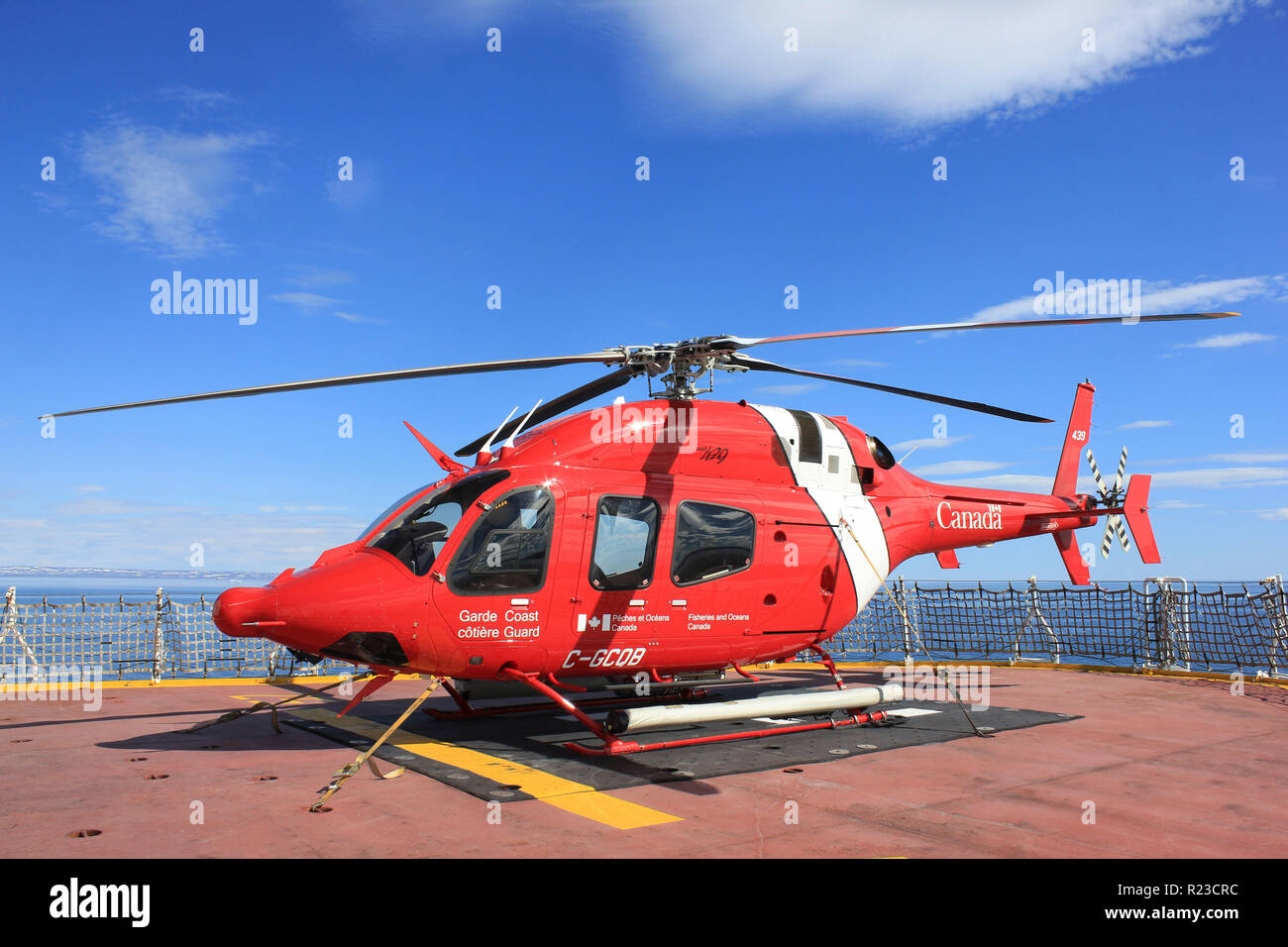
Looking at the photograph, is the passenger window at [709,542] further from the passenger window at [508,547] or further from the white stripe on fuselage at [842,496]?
the passenger window at [508,547]

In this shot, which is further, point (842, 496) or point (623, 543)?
point (842, 496)

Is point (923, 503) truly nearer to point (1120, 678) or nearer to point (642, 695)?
point (642, 695)

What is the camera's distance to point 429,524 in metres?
7.76

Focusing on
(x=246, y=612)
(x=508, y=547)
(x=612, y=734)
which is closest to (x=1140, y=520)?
(x=612, y=734)

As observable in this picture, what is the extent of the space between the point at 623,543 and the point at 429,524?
202cm

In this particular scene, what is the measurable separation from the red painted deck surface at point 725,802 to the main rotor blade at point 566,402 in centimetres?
354

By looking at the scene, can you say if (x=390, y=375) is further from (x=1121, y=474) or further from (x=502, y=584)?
(x=1121, y=474)

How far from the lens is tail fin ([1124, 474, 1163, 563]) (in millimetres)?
12938

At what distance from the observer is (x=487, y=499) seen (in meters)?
7.76

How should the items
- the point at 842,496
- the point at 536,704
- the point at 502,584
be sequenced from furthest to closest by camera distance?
1. the point at 842,496
2. the point at 536,704
3. the point at 502,584

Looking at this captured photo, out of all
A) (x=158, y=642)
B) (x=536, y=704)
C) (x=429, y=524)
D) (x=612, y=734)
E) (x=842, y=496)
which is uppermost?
(x=842, y=496)

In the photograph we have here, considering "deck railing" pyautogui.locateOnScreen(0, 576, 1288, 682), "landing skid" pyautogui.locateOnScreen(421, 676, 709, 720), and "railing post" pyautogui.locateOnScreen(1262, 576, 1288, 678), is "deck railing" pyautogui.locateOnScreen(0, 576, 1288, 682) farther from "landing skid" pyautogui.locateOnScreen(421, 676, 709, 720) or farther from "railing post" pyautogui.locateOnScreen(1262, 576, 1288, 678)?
"landing skid" pyautogui.locateOnScreen(421, 676, 709, 720)

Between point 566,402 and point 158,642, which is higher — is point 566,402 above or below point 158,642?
above
